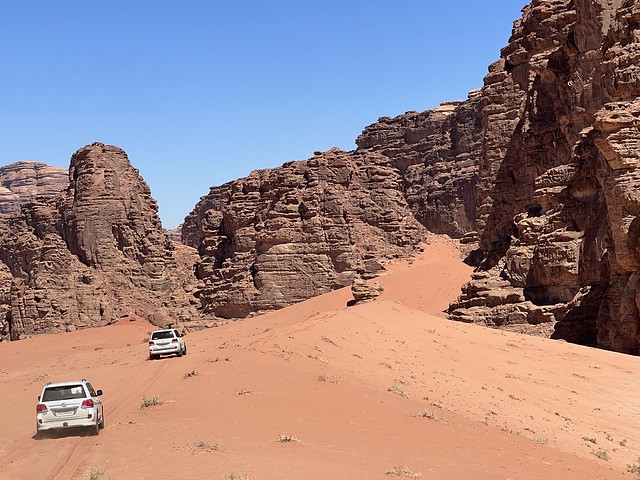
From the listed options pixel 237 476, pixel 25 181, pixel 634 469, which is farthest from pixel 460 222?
pixel 25 181

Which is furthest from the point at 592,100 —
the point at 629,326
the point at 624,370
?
the point at 624,370

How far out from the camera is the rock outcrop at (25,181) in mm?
125250

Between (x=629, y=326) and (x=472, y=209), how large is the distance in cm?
4664

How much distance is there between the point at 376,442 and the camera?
1218cm

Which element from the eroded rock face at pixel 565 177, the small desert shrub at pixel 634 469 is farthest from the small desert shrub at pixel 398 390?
the eroded rock face at pixel 565 177

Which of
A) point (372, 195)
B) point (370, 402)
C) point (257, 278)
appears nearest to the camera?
point (370, 402)

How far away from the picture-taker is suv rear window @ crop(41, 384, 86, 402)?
1379 cm

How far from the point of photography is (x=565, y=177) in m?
29.6

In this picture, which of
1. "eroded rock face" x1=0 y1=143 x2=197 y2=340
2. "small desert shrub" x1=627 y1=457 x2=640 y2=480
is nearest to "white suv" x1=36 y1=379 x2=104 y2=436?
"small desert shrub" x1=627 y1=457 x2=640 y2=480

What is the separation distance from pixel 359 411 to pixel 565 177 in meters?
18.6

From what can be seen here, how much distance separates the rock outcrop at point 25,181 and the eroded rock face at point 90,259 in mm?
74472

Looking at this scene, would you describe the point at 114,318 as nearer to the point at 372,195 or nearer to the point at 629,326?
the point at 372,195

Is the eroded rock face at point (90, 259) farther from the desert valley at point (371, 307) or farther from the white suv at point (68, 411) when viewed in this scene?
the white suv at point (68, 411)

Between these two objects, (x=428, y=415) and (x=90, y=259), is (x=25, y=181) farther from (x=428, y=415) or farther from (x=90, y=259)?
(x=428, y=415)
